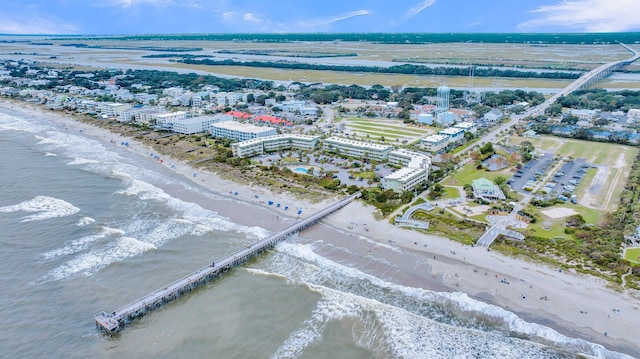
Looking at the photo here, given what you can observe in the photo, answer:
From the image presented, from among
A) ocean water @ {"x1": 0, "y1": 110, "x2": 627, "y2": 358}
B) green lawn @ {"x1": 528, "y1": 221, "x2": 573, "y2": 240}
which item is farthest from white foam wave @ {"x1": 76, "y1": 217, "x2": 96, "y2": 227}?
green lawn @ {"x1": 528, "y1": 221, "x2": 573, "y2": 240}

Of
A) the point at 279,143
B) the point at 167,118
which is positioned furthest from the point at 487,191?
the point at 167,118

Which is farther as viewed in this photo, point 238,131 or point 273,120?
point 273,120

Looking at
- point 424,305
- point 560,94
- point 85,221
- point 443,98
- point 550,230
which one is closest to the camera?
point 424,305

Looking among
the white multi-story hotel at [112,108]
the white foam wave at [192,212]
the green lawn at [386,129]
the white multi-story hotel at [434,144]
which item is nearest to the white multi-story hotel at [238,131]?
the green lawn at [386,129]

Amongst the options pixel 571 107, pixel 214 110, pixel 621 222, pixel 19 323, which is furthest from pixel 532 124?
pixel 19 323

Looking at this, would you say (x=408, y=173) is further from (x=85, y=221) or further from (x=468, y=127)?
(x=85, y=221)

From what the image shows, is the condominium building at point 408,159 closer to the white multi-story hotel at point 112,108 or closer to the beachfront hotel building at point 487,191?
the beachfront hotel building at point 487,191
